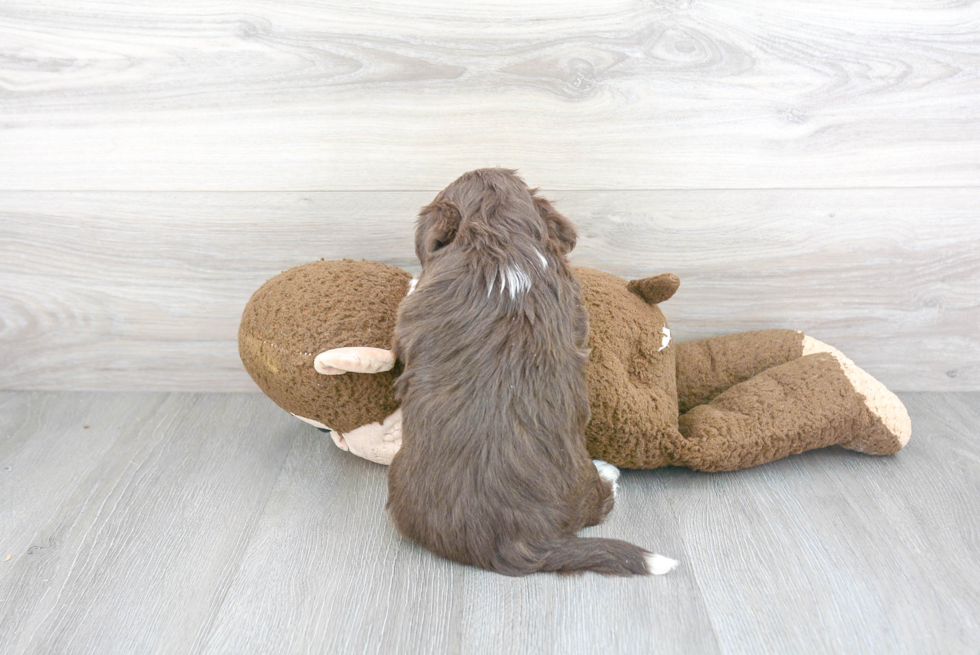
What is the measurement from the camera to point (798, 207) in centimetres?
159

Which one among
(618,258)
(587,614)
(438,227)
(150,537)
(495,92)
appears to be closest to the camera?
(587,614)

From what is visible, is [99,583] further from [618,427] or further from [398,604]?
[618,427]

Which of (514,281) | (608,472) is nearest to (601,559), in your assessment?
(608,472)

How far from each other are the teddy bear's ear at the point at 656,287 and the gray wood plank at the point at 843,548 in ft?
1.20

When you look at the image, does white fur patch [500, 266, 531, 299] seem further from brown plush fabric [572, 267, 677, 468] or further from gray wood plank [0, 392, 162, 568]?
gray wood plank [0, 392, 162, 568]

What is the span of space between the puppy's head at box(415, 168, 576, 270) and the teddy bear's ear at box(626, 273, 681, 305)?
256 mm

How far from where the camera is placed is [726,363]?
1.56 m

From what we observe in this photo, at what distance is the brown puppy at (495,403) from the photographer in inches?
42.3

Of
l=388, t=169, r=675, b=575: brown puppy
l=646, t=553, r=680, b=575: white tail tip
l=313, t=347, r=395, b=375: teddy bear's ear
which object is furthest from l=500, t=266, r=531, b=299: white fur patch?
l=646, t=553, r=680, b=575: white tail tip

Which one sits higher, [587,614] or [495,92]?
[495,92]

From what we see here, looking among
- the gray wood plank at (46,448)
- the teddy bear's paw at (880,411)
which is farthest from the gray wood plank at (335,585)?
the teddy bear's paw at (880,411)

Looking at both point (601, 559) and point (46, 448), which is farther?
point (46, 448)

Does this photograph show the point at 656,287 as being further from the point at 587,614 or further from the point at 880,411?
the point at 587,614

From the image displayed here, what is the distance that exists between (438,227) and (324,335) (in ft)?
1.06
